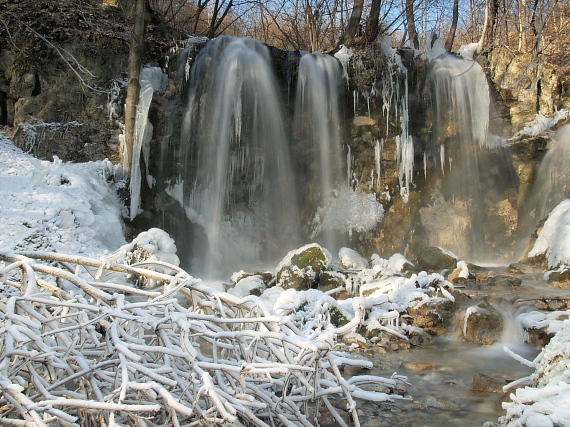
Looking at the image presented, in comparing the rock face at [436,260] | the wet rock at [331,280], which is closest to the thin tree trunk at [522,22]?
the rock face at [436,260]

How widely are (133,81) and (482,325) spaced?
8527mm

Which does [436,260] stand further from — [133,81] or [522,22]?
[522,22]

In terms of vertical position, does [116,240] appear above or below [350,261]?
above

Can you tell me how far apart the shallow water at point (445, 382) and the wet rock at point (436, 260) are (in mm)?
3606

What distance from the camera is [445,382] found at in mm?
4727

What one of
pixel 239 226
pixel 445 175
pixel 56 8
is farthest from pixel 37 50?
pixel 445 175

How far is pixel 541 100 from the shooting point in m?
12.2

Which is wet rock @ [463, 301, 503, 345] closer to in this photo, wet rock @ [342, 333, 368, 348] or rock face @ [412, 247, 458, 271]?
wet rock @ [342, 333, 368, 348]

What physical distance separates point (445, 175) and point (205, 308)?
1104 cm

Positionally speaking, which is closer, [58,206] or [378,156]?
[58,206]

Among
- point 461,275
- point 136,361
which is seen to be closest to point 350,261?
point 461,275

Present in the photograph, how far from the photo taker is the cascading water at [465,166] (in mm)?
12414

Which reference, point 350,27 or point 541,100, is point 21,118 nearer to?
point 350,27

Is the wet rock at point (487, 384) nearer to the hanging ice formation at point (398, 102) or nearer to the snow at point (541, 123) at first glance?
the hanging ice formation at point (398, 102)
